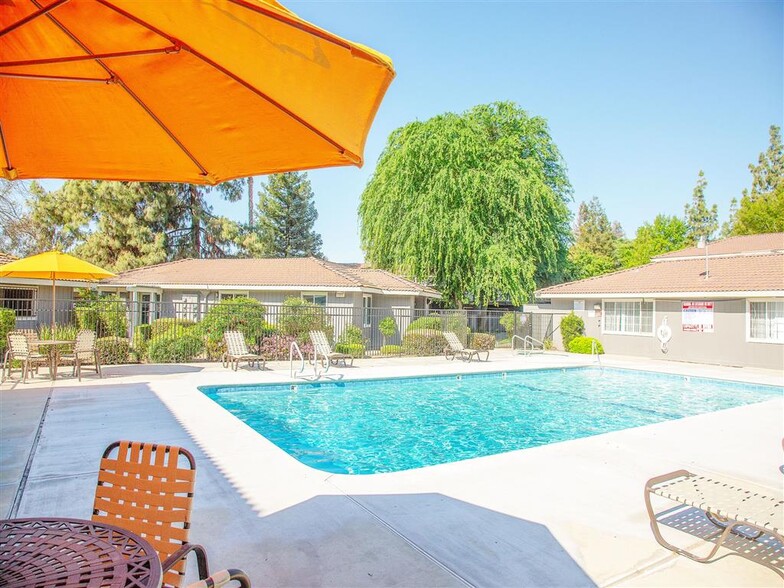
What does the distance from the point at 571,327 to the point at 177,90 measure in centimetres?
2207

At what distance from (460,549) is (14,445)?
5.40 meters

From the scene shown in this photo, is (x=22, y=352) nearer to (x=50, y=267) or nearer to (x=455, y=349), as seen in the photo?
(x=50, y=267)

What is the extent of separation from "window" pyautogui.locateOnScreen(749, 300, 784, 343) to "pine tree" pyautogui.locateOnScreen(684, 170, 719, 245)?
34.7m

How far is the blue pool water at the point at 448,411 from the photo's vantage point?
791cm

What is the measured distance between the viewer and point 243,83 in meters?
2.67

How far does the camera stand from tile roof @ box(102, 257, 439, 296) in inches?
855

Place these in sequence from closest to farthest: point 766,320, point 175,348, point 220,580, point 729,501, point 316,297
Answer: point 220,580, point 729,501, point 175,348, point 766,320, point 316,297

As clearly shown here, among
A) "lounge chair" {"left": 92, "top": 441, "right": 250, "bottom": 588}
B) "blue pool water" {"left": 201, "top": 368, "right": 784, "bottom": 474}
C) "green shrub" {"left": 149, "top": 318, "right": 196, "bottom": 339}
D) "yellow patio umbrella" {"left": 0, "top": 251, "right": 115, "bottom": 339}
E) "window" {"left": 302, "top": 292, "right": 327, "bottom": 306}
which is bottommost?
"blue pool water" {"left": 201, "top": 368, "right": 784, "bottom": 474}

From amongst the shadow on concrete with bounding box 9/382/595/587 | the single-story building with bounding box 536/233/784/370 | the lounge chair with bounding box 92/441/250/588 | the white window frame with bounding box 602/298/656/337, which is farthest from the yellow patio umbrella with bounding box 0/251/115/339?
the white window frame with bounding box 602/298/656/337

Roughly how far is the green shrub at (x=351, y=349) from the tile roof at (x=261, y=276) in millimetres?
3487

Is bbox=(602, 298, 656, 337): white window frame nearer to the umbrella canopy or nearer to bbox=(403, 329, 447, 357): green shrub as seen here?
bbox=(403, 329, 447, 357): green shrub

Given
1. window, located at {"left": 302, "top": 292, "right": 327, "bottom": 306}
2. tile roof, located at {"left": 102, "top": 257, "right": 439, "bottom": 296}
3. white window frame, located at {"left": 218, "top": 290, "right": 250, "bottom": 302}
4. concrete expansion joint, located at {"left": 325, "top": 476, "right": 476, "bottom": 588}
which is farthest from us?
white window frame, located at {"left": 218, "top": 290, "right": 250, "bottom": 302}

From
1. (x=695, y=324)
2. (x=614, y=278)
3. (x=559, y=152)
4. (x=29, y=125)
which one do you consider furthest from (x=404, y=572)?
(x=559, y=152)

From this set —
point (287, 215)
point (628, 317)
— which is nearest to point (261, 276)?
point (628, 317)
